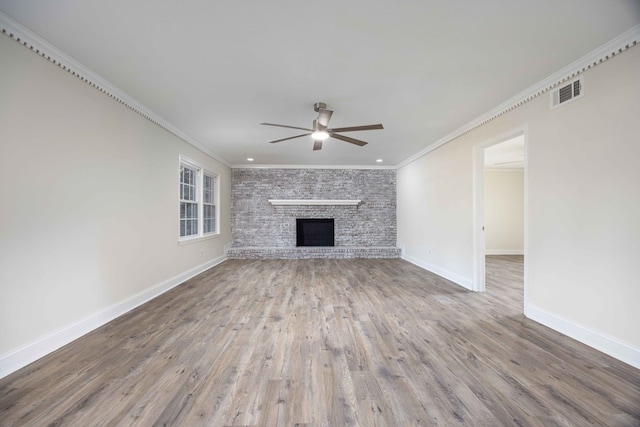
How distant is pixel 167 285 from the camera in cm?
398

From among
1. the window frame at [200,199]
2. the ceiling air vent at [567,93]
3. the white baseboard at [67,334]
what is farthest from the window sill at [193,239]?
the ceiling air vent at [567,93]

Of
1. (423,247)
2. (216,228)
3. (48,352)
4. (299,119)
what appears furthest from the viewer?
(216,228)

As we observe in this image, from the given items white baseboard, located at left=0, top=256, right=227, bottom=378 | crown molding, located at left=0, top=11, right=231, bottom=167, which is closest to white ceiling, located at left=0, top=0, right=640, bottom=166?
crown molding, located at left=0, top=11, right=231, bottom=167

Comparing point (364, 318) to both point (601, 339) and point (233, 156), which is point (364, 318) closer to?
point (601, 339)

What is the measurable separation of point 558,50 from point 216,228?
623 cm

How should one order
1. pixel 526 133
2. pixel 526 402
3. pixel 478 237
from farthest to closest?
pixel 478 237 → pixel 526 133 → pixel 526 402

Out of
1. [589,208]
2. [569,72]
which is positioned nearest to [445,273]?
[589,208]

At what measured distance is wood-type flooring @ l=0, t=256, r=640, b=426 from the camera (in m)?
1.50

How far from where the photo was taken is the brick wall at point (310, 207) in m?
7.26

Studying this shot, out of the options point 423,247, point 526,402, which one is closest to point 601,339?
point 526,402

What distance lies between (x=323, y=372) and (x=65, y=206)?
8.40 ft

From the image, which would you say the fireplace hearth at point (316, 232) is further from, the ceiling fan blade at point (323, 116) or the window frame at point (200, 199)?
the ceiling fan blade at point (323, 116)

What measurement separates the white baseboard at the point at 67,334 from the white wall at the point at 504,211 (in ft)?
26.5

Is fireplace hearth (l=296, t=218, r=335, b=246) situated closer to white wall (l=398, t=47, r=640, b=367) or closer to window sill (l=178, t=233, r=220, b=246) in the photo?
window sill (l=178, t=233, r=220, b=246)
